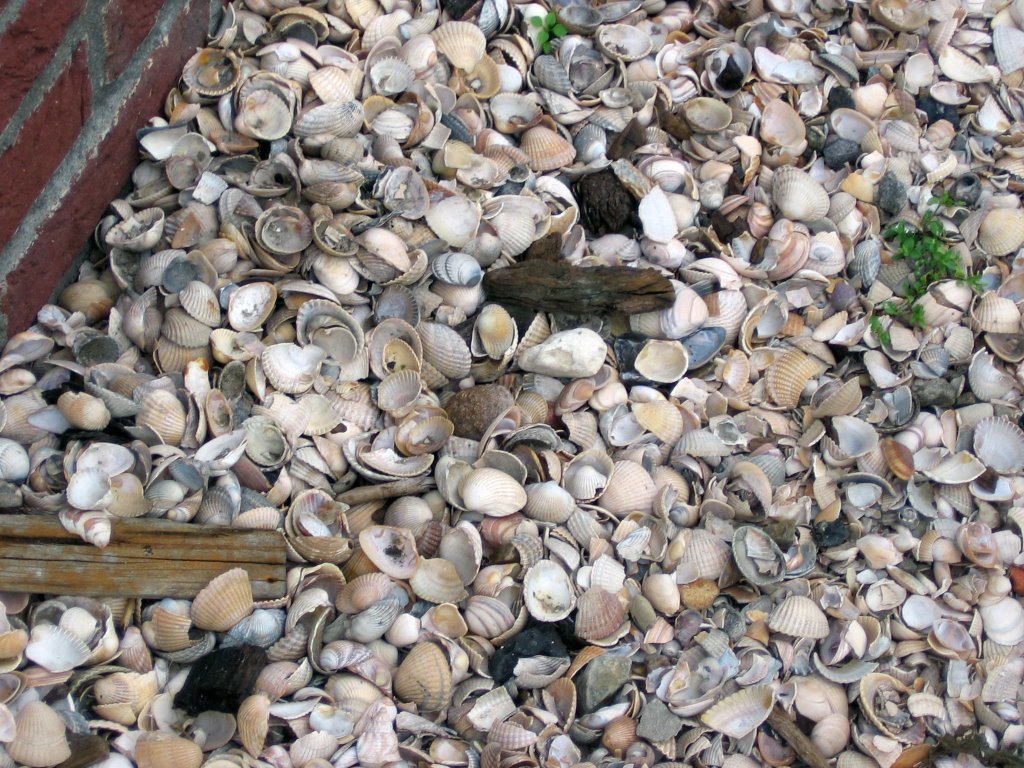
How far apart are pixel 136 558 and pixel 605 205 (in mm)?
1528

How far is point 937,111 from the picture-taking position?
3.30m

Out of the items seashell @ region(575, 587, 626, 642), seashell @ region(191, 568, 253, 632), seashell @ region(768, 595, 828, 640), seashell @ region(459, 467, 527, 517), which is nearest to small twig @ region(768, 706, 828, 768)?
seashell @ region(768, 595, 828, 640)

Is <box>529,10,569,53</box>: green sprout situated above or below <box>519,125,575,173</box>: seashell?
above

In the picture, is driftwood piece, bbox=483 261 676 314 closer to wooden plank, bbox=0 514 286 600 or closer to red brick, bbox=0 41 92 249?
wooden plank, bbox=0 514 286 600

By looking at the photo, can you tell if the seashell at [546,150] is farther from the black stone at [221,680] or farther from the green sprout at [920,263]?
the black stone at [221,680]

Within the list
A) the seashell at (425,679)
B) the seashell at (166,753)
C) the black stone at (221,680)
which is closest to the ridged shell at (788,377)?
the seashell at (425,679)

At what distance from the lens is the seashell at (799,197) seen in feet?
9.65

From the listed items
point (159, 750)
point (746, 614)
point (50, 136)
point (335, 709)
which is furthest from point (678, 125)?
point (159, 750)

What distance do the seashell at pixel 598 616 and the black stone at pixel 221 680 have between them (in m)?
0.68

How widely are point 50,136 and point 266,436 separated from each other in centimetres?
80

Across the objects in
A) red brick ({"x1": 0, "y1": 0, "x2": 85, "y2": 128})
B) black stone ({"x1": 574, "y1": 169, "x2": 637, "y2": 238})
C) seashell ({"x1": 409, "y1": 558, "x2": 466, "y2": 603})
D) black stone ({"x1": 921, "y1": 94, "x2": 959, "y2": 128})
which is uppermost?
red brick ({"x1": 0, "y1": 0, "x2": 85, "y2": 128})

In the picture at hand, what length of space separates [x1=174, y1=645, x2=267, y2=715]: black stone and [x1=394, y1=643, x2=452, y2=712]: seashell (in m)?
0.29

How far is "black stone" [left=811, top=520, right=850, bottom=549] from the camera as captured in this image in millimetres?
2502

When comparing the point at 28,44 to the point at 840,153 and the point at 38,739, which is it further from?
the point at 840,153
